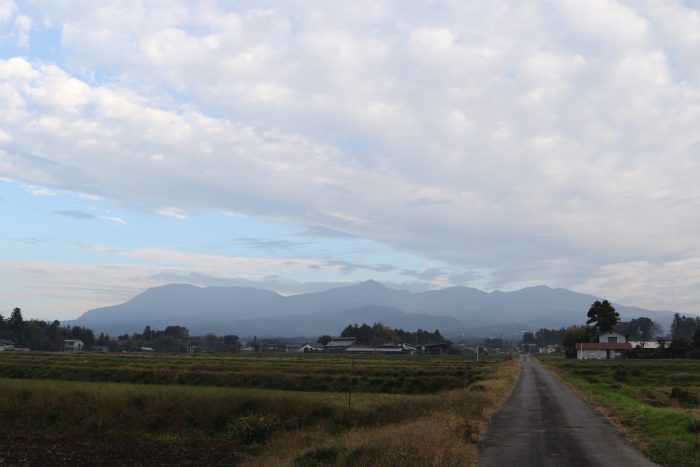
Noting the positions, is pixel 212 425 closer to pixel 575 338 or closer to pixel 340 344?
pixel 575 338

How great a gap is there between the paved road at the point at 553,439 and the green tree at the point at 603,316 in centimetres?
11563

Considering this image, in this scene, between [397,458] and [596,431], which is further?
[596,431]

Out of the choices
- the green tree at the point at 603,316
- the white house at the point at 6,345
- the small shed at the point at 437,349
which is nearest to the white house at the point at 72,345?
the white house at the point at 6,345

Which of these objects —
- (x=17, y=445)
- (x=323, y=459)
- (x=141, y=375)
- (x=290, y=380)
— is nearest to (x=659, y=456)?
(x=323, y=459)

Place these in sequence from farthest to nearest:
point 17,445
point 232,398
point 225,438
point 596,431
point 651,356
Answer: point 651,356 < point 232,398 < point 225,438 < point 17,445 < point 596,431

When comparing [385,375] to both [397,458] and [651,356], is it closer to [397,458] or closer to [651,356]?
[397,458]

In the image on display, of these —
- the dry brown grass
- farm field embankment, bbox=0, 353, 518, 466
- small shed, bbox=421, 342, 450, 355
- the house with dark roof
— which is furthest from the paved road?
the house with dark roof

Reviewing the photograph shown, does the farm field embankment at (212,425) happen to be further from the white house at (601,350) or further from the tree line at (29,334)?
the tree line at (29,334)

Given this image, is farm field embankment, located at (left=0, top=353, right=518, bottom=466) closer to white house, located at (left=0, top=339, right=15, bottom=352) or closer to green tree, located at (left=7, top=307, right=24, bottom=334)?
white house, located at (left=0, top=339, right=15, bottom=352)

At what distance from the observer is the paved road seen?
47.6ft

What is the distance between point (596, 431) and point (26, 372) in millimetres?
50591

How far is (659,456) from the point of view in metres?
15.0

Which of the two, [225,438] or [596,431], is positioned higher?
[596,431]

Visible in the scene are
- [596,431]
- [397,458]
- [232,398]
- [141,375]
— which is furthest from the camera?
[141,375]
